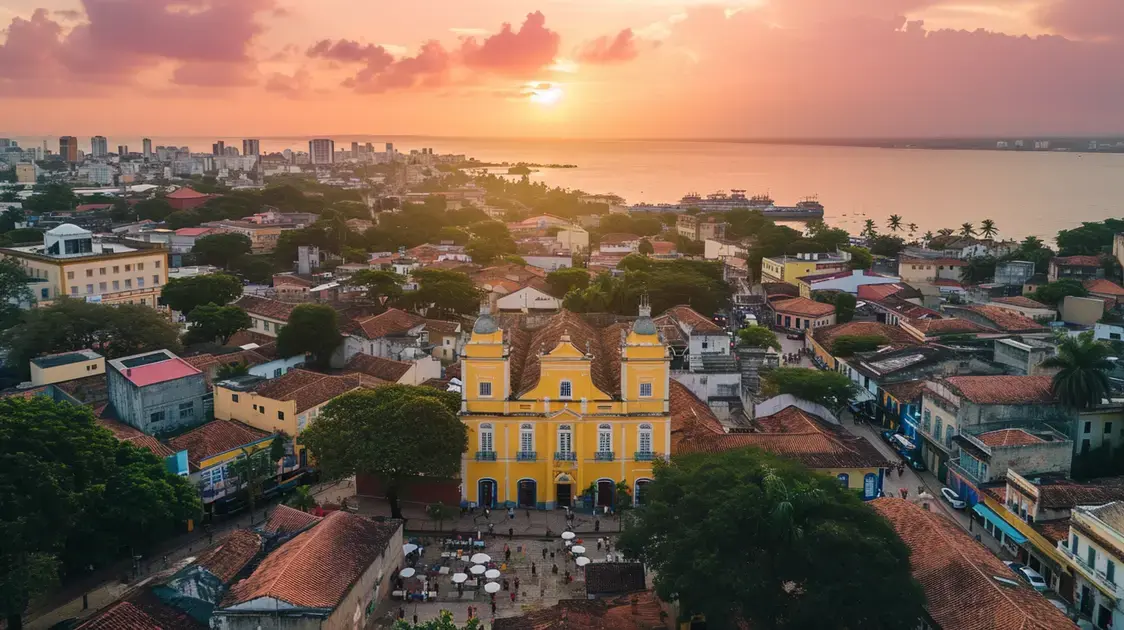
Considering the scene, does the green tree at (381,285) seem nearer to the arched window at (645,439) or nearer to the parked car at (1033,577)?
the arched window at (645,439)

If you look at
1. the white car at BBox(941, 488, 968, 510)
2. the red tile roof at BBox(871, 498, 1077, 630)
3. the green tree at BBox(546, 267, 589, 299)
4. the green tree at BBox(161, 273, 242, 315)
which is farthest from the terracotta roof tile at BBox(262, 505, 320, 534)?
the green tree at BBox(546, 267, 589, 299)

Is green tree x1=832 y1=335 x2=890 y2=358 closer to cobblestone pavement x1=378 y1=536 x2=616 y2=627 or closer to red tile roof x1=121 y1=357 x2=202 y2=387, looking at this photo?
cobblestone pavement x1=378 y1=536 x2=616 y2=627

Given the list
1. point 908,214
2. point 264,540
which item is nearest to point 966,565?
point 264,540

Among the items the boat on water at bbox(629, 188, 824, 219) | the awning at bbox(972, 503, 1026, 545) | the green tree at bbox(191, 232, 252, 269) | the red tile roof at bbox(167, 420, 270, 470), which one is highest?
the boat on water at bbox(629, 188, 824, 219)

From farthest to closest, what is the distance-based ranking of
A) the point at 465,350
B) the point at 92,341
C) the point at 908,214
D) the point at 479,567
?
the point at 908,214, the point at 92,341, the point at 465,350, the point at 479,567

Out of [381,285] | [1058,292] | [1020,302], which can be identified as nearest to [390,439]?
[381,285]

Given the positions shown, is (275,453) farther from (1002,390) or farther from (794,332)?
(794,332)

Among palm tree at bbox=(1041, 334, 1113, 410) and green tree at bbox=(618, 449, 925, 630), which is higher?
palm tree at bbox=(1041, 334, 1113, 410)
